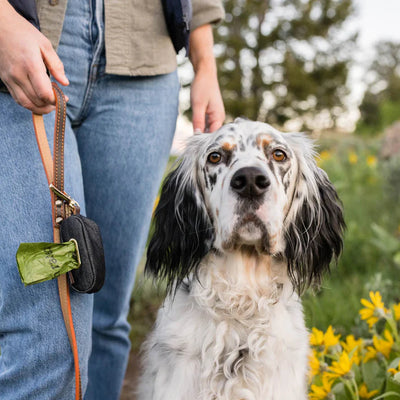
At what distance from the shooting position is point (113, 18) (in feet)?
5.25

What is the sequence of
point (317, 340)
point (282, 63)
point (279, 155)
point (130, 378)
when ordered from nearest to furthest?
point (279, 155), point (317, 340), point (130, 378), point (282, 63)

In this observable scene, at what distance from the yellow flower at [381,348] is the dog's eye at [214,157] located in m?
0.93

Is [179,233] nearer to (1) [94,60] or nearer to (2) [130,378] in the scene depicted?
(1) [94,60]

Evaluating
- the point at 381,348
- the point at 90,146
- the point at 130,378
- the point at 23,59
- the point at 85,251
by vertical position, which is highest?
the point at 23,59

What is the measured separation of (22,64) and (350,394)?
1.61 meters

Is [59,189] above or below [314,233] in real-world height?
above

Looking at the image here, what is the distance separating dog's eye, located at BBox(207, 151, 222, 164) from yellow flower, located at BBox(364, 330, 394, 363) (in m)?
0.93

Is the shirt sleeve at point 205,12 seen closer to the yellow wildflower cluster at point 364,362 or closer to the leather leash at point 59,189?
the leather leash at point 59,189

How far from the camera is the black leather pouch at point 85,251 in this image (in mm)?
1356

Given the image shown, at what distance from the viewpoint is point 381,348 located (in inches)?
75.6

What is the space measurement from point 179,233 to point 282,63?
20168mm

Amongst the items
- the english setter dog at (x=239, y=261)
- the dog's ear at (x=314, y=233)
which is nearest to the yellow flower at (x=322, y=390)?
the english setter dog at (x=239, y=261)

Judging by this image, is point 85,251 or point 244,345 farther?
point 244,345

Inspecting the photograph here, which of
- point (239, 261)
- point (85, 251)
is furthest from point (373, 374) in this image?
point (85, 251)
